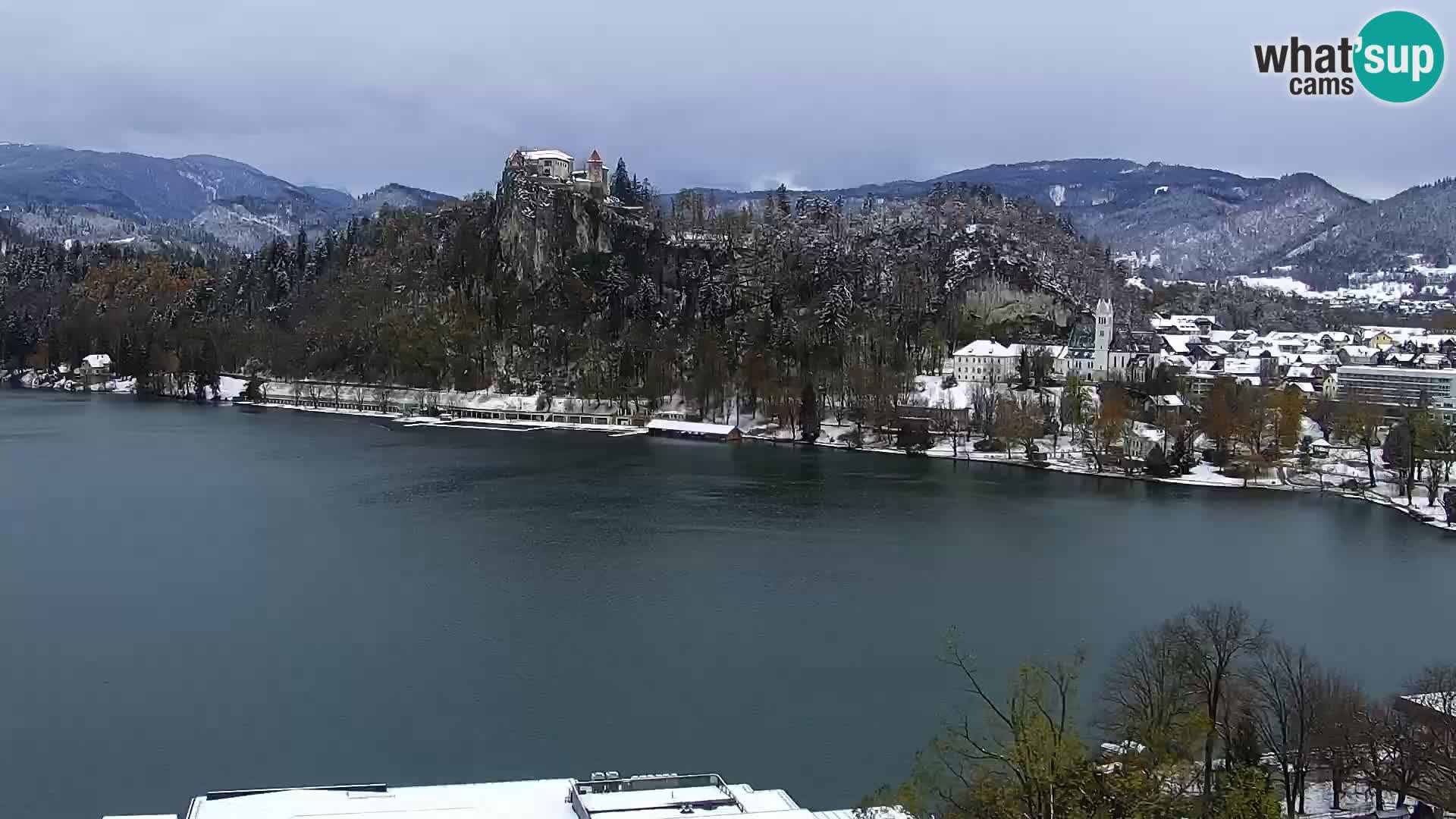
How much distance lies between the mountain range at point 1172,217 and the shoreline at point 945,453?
80.8 m

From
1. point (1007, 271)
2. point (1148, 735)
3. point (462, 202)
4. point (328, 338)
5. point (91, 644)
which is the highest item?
point (462, 202)

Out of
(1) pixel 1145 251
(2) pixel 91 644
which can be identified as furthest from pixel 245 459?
(1) pixel 1145 251

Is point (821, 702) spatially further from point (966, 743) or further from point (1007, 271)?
point (1007, 271)

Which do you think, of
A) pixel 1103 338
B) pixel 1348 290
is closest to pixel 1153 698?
pixel 1103 338

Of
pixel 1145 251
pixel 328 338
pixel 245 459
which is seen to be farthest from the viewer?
pixel 1145 251

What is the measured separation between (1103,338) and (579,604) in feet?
102

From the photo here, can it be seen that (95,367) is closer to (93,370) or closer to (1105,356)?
(93,370)

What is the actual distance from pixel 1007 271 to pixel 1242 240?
12738 centimetres

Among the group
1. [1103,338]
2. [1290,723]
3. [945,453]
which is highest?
[1103,338]

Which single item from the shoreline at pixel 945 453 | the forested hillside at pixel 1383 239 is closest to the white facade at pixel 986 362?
the shoreline at pixel 945 453

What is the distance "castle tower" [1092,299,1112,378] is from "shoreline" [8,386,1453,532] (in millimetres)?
10271

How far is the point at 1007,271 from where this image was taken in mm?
49719

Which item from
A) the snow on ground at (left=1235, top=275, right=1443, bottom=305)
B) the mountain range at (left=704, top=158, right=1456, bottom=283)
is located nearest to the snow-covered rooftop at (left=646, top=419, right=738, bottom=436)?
the snow on ground at (left=1235, top=275, right=1443, bottom=305)

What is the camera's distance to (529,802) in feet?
31.6
